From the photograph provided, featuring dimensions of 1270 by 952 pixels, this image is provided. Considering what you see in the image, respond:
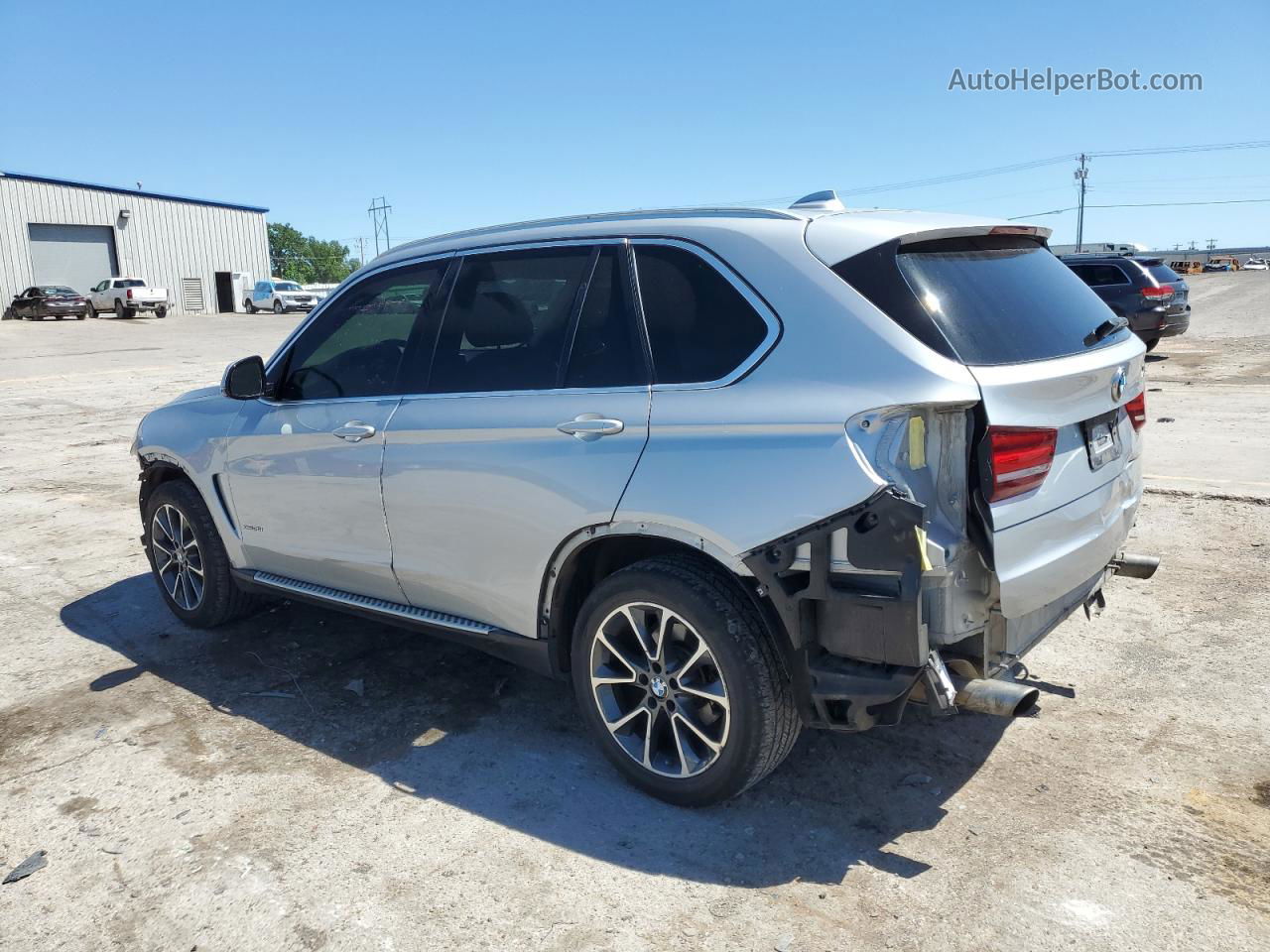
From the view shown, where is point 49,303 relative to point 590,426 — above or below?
above

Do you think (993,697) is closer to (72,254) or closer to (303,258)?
(72,254)

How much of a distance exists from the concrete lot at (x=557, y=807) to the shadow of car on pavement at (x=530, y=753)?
0.5 inches

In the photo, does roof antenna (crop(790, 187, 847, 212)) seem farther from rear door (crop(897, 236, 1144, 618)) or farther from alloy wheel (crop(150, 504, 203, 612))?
alloy wheel (crop(150, 504, 203, 612))

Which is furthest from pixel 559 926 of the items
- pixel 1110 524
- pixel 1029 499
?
pixel 1110 524

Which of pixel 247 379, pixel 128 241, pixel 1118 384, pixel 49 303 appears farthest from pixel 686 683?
pixel 128 241

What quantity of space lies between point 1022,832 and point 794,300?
1.85m

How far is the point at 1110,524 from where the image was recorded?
3354 mm

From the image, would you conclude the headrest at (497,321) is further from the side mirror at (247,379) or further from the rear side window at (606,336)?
the side mirror at (247,379)

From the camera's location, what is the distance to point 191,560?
5164mm

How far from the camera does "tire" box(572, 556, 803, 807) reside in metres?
3.08

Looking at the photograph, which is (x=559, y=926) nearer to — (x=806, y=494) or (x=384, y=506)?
(x=806, y=494)

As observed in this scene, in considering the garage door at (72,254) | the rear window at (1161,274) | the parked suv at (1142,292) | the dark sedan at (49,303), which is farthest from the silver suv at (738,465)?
the garage door at (72,254)

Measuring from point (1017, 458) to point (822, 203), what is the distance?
127cm

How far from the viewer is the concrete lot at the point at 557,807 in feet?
9.20
